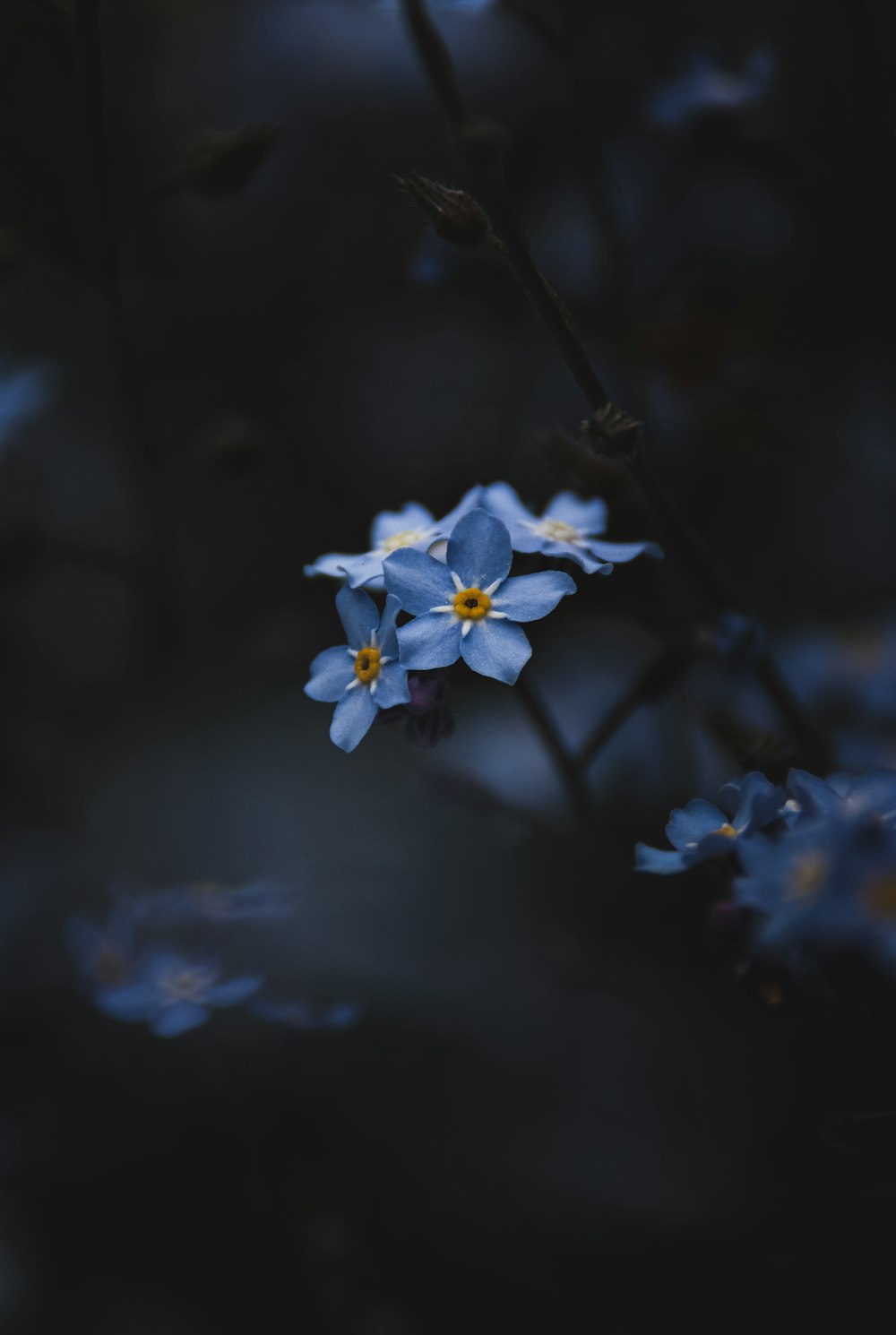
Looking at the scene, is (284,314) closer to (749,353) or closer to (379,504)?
(379,504)

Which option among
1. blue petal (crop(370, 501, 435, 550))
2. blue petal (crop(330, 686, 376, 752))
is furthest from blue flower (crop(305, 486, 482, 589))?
blue petal (crop(330, 686, 376, 752))

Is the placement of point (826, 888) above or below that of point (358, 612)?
below

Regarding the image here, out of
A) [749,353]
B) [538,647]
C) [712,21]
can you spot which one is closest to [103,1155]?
[538,647]

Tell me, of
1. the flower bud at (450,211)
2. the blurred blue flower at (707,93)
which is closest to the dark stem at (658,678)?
the flower bud at (450,211)

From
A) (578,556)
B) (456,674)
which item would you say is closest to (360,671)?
(578,556)

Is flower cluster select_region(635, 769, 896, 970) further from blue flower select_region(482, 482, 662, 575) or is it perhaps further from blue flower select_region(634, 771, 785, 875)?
blue flower select_region(482, 482, 662, 575)

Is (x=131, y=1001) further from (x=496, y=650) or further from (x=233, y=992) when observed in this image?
(x=496, y=650)
